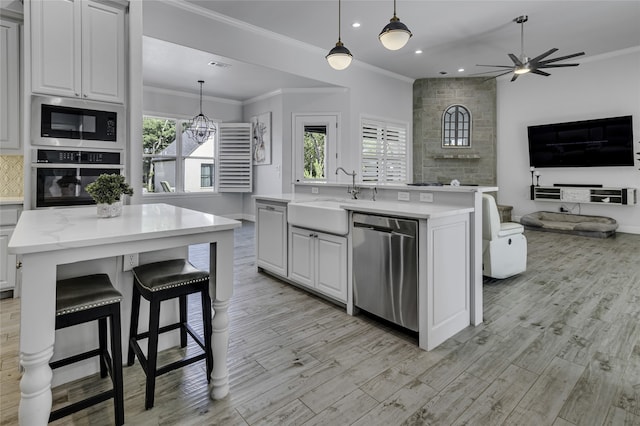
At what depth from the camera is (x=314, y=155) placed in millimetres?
6973

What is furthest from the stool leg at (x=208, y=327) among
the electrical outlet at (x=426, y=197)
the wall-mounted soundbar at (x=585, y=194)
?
the wall-mounted soundbar at (x=585, y=194)

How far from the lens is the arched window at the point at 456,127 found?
782 cm

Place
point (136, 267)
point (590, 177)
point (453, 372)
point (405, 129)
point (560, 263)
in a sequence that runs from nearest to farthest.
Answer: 1. point (136, 267)
2. point (453, 372)
3. point (560, 263)
4. point (590, 177)
5. point (405, 129)

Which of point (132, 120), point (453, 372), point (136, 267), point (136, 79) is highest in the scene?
point (136, 79)

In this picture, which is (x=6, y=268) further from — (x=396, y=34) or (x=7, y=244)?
(x=396, y=34)

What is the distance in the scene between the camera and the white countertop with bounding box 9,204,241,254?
127 centimetres

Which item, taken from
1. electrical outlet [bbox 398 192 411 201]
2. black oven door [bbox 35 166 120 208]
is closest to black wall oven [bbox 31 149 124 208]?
black oven door [bbox 35 166 120 208]

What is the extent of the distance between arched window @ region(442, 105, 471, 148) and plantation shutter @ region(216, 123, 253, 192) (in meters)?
4.56

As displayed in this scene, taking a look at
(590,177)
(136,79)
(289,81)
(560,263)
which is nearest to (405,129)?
(289,81)

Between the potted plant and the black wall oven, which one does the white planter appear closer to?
the potted plant

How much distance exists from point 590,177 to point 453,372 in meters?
6.95

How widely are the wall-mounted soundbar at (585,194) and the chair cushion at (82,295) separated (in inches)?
317

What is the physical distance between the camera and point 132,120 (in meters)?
2.42

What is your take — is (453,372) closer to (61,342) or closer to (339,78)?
(61,342)
